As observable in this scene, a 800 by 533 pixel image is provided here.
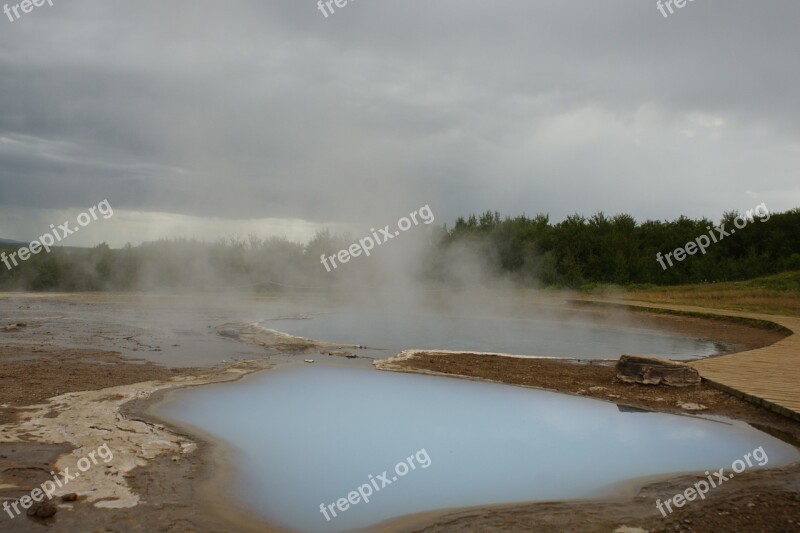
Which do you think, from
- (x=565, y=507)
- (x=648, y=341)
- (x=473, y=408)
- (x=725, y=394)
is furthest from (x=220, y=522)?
(x=648, y=341)

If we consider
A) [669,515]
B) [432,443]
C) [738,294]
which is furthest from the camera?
[738,294]

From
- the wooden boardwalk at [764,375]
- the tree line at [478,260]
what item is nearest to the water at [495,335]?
the wooden boardwalk at [764,375]

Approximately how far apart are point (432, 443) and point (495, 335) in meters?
8.00

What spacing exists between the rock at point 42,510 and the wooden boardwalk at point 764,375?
6.18m

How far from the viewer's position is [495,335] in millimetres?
13148

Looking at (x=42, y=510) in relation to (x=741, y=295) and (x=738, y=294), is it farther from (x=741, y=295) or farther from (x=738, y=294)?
(x=738, y=294)

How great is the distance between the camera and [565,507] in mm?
3945

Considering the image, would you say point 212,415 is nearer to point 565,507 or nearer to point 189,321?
point 565,507

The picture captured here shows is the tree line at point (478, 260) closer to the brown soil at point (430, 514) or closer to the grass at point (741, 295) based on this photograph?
the grass at point (741, 295)

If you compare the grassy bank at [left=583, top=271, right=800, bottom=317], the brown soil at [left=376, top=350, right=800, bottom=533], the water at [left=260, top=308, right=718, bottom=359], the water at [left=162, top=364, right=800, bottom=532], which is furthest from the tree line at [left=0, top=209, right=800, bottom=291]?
the brown soil at [left=376, top=350, right=800, bottom=533]

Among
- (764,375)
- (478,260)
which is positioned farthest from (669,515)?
(478,260)

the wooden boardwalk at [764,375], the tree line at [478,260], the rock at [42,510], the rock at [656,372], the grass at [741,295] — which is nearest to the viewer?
the rock at [42,510]

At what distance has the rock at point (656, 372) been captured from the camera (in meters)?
7.57

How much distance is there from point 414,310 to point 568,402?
12.1 meters
